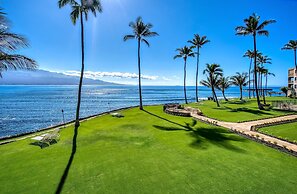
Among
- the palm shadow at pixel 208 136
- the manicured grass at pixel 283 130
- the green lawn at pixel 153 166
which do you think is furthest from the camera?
the manicured grass at pixel 283 130

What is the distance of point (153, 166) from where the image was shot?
10.9m

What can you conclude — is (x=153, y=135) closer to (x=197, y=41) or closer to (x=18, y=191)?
(x=18, y=191)

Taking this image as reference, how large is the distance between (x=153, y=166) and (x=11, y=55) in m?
9.01

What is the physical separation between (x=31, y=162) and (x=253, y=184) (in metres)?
11.5

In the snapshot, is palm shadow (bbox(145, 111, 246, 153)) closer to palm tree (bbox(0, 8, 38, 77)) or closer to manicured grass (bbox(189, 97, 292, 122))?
manicured grass (bbox(189, 97, 292, 122))

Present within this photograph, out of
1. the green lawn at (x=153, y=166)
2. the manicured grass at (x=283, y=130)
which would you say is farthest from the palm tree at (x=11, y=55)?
the manicured grass at (x=283, y=130)

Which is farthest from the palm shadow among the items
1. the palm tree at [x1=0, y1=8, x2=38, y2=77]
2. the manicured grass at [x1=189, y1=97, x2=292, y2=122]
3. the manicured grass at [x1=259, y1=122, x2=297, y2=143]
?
the palm tree at [x1=0, y1=8, x2=38, y2=77]

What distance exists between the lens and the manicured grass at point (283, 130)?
1649 cm

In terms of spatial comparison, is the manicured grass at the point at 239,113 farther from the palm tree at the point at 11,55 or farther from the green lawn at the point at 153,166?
the palm tree at the point at 11,55

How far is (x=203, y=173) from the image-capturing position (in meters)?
9.95

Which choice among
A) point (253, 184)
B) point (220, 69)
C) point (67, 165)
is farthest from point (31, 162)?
point (220, 69)

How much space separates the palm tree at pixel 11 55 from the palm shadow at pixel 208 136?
11.0 m

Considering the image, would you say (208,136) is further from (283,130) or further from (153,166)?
(283,130)

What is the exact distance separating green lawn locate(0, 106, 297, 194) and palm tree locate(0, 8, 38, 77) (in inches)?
210
